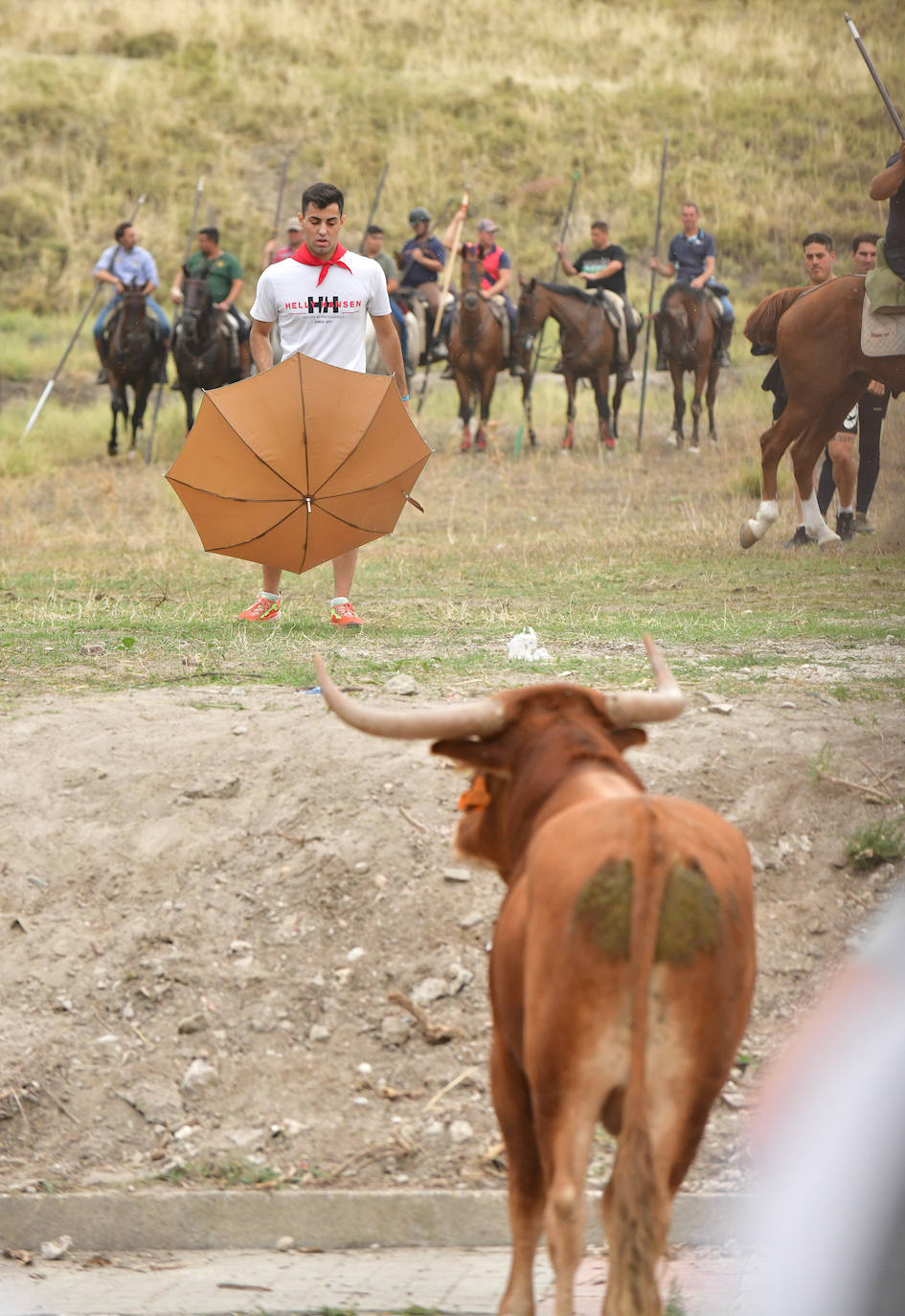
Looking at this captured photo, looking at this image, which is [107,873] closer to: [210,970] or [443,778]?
[210,970]

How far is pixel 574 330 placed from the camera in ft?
69.2

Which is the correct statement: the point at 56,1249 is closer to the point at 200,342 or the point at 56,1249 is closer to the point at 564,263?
the point at 200,342

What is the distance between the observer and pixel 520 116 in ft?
115

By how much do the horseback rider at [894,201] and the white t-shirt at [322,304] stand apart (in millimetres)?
4413

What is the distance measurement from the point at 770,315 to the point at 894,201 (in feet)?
6.07

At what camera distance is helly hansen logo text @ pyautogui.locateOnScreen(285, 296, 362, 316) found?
28.8ft

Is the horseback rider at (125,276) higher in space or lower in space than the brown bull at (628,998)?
lower

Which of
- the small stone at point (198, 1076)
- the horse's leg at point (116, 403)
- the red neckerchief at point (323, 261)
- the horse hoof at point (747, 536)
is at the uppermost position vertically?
the red neckerchief at point (323, 261)

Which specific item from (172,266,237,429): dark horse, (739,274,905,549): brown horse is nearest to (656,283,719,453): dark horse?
(172,266,237,429): dark horse

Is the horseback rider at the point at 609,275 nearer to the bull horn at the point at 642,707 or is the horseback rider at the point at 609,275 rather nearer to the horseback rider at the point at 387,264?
the horseback rider at the point at 387,264

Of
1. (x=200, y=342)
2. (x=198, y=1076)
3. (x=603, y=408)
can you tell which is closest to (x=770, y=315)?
(x=603, y=408)

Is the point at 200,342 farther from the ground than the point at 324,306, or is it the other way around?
the point at 324,306

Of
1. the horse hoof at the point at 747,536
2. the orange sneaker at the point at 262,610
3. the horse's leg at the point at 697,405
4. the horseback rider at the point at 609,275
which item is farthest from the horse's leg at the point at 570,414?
the orange sneaker at the point at 262,610

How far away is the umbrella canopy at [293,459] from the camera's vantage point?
841cm
